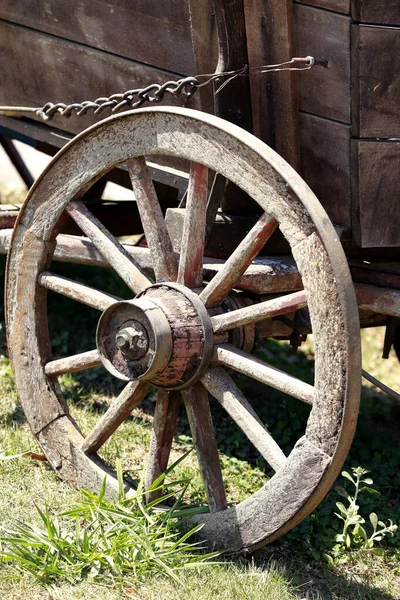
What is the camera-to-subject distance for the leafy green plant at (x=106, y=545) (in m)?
2.36

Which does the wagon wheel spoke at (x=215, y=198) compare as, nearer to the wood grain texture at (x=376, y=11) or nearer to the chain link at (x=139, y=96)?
the chain link at (x=139, y=96)

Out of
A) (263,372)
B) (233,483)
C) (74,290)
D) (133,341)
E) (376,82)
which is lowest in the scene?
(233,483)

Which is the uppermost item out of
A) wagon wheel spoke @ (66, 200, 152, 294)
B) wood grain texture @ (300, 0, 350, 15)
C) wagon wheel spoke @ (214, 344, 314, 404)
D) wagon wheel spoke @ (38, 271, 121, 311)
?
wood grain texture @ (300, 0, 350, 15)

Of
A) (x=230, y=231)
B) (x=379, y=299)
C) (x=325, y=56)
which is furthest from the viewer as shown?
(x=230, y=231)

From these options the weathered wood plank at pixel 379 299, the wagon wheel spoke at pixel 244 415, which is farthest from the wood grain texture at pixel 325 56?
the wagon wheel spoke at pixel 244 415

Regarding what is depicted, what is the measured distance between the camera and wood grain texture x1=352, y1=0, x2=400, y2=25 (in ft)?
7.39

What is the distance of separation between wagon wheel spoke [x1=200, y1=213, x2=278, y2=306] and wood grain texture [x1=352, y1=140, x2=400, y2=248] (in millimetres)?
294

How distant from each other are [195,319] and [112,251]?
391 millimetres

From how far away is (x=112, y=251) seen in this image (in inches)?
106

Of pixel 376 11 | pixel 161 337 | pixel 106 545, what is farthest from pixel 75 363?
pixel 376 11

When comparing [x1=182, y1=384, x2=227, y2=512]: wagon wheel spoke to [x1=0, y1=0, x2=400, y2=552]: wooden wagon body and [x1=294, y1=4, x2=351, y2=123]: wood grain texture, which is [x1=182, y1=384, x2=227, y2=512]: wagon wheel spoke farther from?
[x1=294, y1=4, x2=351, y2=123]: wood grain texture

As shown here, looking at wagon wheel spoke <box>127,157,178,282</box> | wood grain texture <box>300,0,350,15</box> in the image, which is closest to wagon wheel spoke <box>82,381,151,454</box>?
wagon wheel spoke <box>127,157,178,282</box>

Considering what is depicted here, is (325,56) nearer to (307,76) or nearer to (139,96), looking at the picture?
(307,76)

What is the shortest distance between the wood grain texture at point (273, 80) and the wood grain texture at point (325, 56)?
31 millimetres
